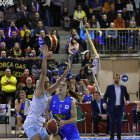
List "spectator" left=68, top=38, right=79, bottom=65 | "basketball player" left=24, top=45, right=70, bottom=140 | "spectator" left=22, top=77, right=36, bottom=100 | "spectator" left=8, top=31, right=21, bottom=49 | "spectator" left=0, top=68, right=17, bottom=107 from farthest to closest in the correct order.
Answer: "spectator" left=68, top=38, right=79, bottom=65, "spectator" left=8, top=31, right=21, bottom=49, "spectator" left=0, top=68, right=17, bottom=107, "spectator" left=22, top=77, right=36, bottom=100, "basketball player" left=24, top=45, right=70, bottom=140

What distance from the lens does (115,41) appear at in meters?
16.7

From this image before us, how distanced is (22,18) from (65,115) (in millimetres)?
12181

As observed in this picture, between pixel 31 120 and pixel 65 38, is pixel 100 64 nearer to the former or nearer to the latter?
pixel 65 38

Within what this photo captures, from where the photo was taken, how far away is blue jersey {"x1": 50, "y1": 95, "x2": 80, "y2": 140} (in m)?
5.82

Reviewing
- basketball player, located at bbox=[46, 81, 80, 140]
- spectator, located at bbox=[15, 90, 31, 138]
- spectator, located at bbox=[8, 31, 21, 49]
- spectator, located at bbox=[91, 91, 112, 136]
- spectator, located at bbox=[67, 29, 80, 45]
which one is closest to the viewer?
basketball player, located at bbox=[46, 81, 80, 140]

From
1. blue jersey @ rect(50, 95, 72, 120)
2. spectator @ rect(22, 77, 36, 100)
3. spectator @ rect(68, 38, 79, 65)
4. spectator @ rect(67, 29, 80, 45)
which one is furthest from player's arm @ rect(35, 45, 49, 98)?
spectator @ rect(67, 29, 80, 45)

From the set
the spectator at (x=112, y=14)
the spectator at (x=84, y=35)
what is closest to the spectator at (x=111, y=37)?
the spectator at (x=84, y=35)

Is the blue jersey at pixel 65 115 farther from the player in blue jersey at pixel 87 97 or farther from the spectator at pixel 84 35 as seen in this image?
the spectator at pixel 84 35

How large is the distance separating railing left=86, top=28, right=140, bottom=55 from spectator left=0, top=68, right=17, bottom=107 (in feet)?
15.2

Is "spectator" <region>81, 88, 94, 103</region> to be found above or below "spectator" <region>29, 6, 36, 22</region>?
below

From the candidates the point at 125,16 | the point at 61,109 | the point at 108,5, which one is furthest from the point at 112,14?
the point at 61,109

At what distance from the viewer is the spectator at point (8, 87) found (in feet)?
42.8

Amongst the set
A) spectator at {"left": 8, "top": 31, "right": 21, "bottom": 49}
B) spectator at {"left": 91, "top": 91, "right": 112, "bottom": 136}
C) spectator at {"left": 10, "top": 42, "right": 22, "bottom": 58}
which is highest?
spectator at {"left": 8, "top": 31, "right": 21, "bottom": 49}

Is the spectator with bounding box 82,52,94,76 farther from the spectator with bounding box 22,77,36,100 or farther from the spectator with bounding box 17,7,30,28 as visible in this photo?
the spectator with bounding box 17,7,30,28
